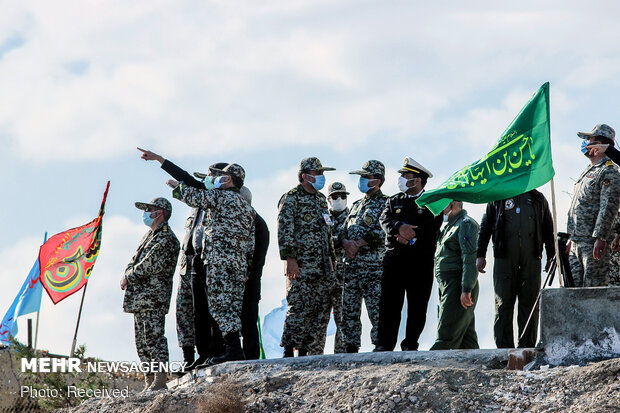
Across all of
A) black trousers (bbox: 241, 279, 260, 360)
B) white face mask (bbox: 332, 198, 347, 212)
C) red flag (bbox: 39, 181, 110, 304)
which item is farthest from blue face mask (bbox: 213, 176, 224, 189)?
red flag (bbox: 39, 181, 110, 304)

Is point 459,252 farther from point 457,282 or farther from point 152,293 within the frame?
point 152,293

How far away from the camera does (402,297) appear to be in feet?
32.7

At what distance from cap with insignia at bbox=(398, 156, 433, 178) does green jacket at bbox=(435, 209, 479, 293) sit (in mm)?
608

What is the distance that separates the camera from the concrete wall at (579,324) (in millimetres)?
8148

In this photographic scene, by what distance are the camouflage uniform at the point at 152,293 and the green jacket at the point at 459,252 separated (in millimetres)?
2993

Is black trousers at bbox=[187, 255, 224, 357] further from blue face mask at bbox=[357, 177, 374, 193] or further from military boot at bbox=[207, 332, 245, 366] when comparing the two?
blue face mask at bbox=[357, 177, 374, 193]

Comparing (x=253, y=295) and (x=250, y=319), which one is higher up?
(x=253, y=295)

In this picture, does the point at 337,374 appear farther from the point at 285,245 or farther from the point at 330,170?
the point at 330,170

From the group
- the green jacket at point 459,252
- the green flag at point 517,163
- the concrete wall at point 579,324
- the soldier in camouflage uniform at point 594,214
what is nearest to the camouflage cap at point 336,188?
the green jacket at point 459,252

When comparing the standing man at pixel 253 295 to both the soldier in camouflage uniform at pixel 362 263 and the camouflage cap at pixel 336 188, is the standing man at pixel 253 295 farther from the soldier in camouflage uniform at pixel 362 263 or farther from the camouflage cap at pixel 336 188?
the camouflage cap at pixel 336 188

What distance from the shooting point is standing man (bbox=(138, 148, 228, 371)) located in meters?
10.2

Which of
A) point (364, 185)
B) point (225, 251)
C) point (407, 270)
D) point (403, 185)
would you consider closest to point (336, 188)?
point (364, 185)

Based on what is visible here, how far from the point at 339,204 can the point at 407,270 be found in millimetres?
2721

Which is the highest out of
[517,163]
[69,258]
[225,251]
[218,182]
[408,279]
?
[69,258]
